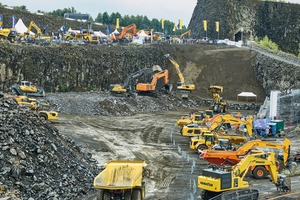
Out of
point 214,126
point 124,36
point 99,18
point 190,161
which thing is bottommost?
point 190,161

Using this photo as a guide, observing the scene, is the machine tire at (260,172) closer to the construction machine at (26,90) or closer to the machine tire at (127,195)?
the machine tire at (127,195)

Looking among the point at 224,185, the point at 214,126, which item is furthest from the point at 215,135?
the point at 224,185

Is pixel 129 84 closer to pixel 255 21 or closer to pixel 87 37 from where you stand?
pixel 87 37

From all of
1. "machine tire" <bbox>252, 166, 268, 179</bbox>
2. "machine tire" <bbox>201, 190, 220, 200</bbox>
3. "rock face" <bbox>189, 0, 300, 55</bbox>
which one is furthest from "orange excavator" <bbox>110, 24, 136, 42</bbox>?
"machine tire" <bbox>201, 190, 220, 200</bbox>

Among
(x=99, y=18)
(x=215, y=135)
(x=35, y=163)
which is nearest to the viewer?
(x=35, y=163)

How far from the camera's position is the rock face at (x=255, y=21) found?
84.4 m

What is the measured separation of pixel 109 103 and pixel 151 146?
44.9ft

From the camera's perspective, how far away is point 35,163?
20.1 m

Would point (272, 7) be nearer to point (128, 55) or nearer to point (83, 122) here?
point (128, 55)

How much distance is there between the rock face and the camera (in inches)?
3322

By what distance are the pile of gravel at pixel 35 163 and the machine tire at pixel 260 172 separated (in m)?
7.83

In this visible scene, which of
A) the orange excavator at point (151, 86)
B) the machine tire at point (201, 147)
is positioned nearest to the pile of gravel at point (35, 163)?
the machine tire at point (201, 147)

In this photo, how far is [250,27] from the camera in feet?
280

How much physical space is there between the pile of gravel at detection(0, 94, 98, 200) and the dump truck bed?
249cm
